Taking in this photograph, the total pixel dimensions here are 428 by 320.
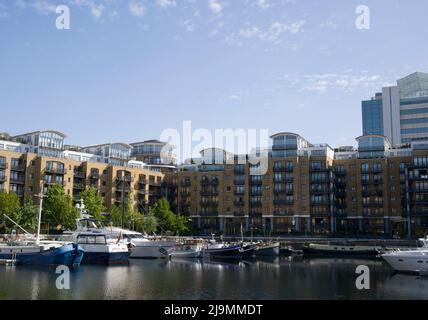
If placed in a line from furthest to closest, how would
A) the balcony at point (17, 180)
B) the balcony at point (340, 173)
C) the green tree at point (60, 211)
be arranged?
1. the balcony at point (340, 173)
2. the balcony at point (17, 180)
3. the green tree at point (60, 211)

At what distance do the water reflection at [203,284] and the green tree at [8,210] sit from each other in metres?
35.5

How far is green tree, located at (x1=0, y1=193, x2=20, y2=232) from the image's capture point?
88250 mm

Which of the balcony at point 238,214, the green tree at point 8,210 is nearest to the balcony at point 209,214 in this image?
the balcony at point 238,214

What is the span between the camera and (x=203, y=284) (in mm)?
43812

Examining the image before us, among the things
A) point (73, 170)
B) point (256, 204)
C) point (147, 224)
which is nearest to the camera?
point (147, 224)

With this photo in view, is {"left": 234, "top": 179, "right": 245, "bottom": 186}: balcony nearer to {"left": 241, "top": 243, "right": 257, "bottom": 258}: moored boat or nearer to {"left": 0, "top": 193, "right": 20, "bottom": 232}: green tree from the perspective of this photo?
{"left": 241, "top": 243, "right": 257, "bottom": 258}: moored boat

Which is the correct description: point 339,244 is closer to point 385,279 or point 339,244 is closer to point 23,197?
point 385,279

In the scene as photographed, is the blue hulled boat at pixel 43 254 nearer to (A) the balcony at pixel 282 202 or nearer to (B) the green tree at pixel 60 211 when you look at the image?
(B) the green tree at pixel 60 211

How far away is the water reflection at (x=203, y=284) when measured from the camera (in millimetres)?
37594

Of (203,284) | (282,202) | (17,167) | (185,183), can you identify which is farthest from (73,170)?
(203,284)

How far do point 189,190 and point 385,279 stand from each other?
83422mm

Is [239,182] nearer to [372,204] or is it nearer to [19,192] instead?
[372,204]

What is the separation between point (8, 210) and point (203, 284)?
2248 inches
